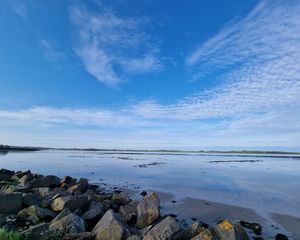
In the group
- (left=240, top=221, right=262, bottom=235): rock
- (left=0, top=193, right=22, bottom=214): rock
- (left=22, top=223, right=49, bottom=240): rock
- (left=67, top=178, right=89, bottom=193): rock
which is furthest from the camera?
(left=67, top=178, right=89, bottom=193): rock

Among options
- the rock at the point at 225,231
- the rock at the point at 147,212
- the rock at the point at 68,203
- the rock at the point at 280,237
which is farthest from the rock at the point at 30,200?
the rock at the point at 280,237

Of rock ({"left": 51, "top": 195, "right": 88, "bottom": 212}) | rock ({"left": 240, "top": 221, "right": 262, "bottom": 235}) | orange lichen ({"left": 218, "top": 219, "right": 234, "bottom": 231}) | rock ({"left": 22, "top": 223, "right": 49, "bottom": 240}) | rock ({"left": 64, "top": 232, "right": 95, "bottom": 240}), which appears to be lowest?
rock ({"left": 240, "top": 221, "right": 262, "bottom": 235})

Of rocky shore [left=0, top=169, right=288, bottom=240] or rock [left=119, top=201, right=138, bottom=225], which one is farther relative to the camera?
rock [left=119, top=201, right=138, bottom=225]

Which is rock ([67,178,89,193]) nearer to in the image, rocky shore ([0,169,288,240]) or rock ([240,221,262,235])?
rocky shore ([0,169,288,240])

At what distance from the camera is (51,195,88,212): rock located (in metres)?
10.9

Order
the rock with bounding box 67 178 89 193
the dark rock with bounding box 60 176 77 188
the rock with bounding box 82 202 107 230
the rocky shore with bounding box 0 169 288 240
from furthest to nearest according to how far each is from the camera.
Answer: the dark rock with bounding box 60 176 77 188, the rock with bounding box 67 178 89 193, the rock with bounding box 82 202 107 230, the rocky shore with bounding box 0 169 288 240

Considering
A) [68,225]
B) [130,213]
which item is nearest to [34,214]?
[68,225]

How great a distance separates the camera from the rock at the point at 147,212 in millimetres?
10234

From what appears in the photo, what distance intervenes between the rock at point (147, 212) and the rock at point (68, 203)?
2729mm

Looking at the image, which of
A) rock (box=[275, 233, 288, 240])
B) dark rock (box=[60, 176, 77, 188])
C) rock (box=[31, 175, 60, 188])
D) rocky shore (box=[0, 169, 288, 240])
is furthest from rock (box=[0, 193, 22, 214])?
rock (box=[275, 233, 288, 240])

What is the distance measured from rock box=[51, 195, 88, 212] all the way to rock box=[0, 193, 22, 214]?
134 cm

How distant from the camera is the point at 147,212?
34.1 feet

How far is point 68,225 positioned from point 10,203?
3.60 m

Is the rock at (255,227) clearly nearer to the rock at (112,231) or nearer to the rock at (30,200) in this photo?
the rock at (112,231)
